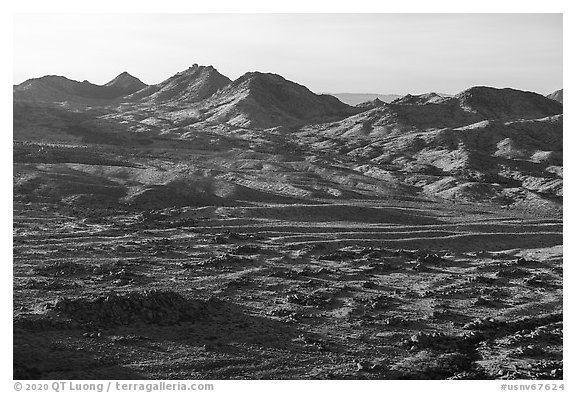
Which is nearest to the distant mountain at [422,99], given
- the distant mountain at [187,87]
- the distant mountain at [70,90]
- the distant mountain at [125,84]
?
the distant mountain at [187,87]

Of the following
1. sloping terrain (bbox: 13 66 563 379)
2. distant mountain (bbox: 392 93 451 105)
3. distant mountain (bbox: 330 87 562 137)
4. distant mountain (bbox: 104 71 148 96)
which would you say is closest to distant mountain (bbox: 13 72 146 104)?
distant mountain (bbox: 104 71 148 96)

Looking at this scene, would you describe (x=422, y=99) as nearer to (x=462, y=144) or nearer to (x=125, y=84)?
(x=462, y=144)

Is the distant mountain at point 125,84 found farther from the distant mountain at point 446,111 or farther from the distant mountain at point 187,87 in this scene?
the distant mountain at point 446,111

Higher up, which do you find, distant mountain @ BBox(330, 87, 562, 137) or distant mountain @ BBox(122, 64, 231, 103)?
distant mountain @ BBox(122, 64, 231, 103)

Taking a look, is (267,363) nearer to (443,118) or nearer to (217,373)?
(217,373)

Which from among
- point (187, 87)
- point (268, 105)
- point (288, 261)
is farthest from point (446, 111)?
point (288, 261)

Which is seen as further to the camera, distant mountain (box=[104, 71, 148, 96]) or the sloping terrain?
distant mountain (box=[104, 71, 148, 96])

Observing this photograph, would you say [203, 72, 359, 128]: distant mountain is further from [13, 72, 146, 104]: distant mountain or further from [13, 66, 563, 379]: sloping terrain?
[13, 72, 146, 104]: distant mountain

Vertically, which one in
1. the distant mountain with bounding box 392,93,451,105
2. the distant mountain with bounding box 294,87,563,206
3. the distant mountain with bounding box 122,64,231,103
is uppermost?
the distant mountain with bounding box 122,64,231,103
